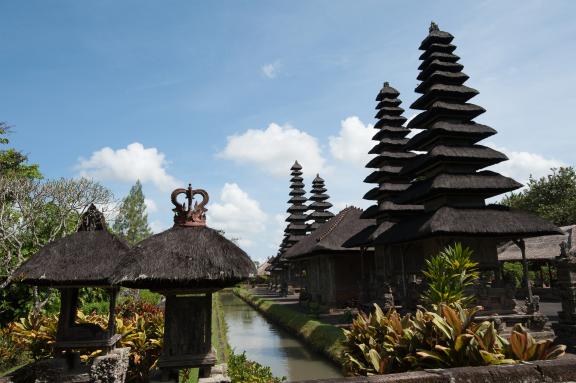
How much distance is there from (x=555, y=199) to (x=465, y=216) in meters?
32.7

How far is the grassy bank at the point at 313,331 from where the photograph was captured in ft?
43.9

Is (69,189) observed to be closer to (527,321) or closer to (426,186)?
(426,186)

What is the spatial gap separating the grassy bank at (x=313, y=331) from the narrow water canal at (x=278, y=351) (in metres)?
0.32

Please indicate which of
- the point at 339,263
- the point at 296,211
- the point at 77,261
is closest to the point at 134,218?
the point at 296,211

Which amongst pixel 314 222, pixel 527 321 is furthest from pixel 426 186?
pixel 314 222

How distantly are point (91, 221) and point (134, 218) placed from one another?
5374 cm

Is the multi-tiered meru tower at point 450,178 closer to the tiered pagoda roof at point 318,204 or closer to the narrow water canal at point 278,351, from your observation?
the narrow water canal at point 278,351

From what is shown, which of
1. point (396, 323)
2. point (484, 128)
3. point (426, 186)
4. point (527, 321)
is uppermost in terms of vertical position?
point (484, 128)

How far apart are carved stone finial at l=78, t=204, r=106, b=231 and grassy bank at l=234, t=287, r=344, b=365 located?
7134 mm

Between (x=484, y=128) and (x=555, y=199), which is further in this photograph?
(x=555, y=199)

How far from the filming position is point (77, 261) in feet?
32.3

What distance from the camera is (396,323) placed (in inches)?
284

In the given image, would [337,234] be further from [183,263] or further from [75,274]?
[183,263]

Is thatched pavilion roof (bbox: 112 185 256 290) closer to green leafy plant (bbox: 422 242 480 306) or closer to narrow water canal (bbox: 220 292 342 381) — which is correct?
green leafy plant (bbox: 422 242 480 306)
